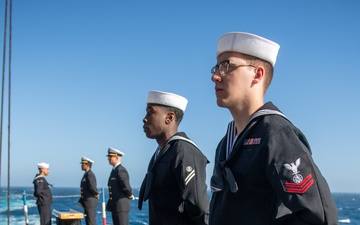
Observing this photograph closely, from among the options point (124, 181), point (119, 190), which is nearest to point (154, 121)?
point (124, 181)

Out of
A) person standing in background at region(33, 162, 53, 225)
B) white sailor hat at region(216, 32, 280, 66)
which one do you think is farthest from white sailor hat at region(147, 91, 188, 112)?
person standing in background at region(33, 162, 53, 225)

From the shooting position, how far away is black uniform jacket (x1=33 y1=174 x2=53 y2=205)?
12883mm

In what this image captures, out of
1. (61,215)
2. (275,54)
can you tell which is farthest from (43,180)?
(275,54)

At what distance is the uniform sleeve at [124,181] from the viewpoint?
9.86 metres

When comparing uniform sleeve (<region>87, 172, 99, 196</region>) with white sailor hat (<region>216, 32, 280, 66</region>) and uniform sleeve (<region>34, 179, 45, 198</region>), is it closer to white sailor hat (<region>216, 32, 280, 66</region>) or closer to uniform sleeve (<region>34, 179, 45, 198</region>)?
uniform sleeve (<region>34, 179, 45, 198</region>)

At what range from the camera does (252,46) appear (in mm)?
2080

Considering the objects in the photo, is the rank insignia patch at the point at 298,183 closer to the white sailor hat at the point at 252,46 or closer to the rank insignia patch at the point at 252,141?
the rank insignia patch at the point at 252,141

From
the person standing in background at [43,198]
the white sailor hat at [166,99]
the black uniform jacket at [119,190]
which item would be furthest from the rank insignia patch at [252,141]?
the person standing in background at [43,198]

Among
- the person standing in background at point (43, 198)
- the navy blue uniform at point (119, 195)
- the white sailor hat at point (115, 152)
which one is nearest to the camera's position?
the navy blue uniform at point (119, 195)

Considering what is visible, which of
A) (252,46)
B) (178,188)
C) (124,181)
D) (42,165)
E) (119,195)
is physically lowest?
(119,195)

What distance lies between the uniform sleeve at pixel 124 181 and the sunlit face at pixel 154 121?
19.3ft

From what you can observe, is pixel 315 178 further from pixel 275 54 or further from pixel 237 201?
pixel 275 54

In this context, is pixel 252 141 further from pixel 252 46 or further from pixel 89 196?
pixel 89 196

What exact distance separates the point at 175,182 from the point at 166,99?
2.77ft
